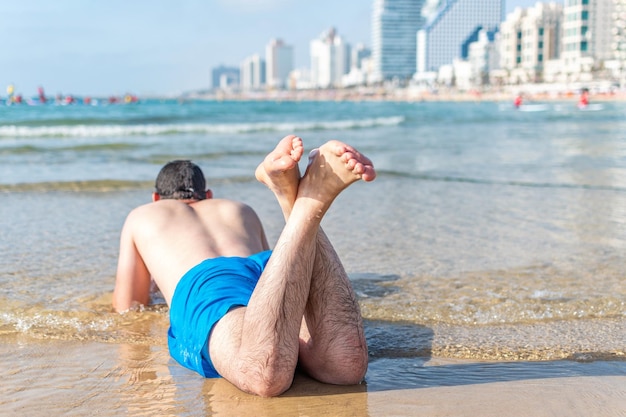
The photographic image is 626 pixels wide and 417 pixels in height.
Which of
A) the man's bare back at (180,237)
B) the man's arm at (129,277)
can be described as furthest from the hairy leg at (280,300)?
the man's arm at (129,277)

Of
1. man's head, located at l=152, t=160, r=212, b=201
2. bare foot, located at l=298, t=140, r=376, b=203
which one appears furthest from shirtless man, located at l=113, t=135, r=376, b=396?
man's head, located at l=152, t=160, r=212, b=201

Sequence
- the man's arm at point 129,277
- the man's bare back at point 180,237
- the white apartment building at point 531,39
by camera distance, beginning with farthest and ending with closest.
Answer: the white apartment building at point 531,39 < the man's arm at point 129,277 < the man's bare back at point 180,237

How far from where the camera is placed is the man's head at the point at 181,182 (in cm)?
360

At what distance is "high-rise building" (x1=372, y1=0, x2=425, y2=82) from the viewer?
15088cm

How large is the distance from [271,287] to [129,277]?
140 centimetres

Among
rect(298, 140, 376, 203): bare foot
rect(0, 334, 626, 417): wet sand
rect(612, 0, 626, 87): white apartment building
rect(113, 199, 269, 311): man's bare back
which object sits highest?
rect(612, 0, 626, 87): white apartment building

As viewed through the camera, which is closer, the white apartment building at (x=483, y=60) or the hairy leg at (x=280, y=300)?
the hairy leg at (x=280, y=300)

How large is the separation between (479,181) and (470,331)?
20.7 ft

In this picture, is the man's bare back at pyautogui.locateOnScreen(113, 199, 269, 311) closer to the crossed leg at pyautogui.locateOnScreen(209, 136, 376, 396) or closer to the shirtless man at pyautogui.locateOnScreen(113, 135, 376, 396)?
the shirtless man at pyautogui.locateOnScreen(113, 135, 376, 396)

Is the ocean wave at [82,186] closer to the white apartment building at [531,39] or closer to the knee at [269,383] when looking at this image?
the knee at [269,383]

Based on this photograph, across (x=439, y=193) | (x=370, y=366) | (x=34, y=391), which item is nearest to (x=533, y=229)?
(x=439, y=193)

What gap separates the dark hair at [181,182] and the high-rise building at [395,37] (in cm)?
14843

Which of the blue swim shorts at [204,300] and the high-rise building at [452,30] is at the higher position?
the high-rise building at [452,30]

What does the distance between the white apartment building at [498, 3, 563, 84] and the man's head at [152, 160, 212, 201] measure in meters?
103
